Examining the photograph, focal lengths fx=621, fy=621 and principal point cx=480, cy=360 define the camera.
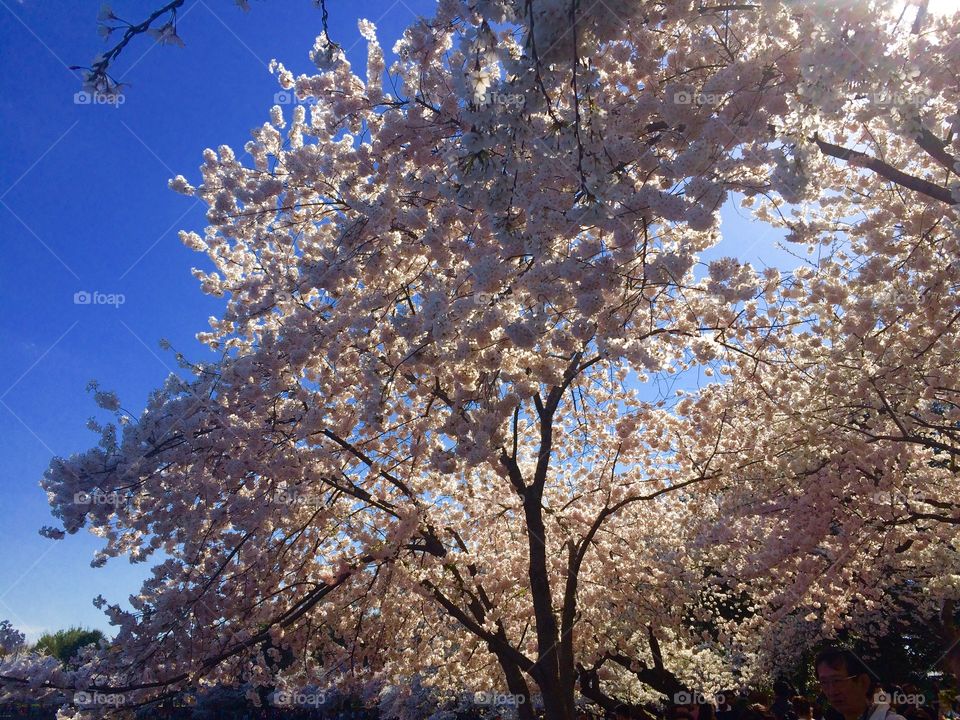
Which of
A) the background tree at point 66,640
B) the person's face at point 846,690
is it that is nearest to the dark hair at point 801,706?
the person's face at point 846,690

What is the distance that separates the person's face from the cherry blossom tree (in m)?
2.56

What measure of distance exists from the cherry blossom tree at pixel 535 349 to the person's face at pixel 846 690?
2.56m

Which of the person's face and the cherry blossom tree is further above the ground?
the cherry blossom tree

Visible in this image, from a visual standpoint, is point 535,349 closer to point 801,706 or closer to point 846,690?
point 846,690

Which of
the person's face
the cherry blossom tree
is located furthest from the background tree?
the person's face

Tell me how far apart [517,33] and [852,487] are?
1125 cm

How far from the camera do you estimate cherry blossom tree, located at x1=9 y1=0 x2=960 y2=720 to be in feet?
14.4

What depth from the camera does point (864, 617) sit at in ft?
62.7

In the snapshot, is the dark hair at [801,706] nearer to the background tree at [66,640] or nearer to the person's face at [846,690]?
the person's face at [846,690]

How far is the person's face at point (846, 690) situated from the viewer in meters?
3.68

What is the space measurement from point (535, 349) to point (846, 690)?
145 inches

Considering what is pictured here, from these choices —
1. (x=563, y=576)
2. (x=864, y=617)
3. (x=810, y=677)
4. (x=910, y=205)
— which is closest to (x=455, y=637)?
(x=563, y=576)

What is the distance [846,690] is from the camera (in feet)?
12.1

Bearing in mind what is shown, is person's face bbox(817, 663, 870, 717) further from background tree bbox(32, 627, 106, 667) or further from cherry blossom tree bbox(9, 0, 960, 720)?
background tree bbox(32, 627, 106, 667)
